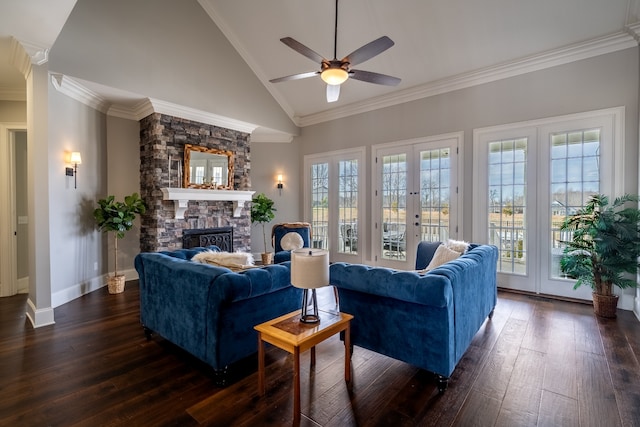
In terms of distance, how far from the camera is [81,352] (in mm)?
2727

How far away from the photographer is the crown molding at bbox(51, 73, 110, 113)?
399 cm

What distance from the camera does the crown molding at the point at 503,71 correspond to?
3875 millimetres

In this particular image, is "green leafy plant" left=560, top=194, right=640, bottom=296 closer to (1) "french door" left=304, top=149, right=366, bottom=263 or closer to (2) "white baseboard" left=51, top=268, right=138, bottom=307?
(1) "french door" left=304, top=149, right=366, bottom=263

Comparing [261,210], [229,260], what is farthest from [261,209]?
[229,260]

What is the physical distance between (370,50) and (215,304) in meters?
2.69

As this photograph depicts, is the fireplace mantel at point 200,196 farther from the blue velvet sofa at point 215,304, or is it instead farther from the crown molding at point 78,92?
the blue velvet sofa at point 215,304

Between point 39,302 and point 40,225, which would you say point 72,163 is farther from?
point 39,302

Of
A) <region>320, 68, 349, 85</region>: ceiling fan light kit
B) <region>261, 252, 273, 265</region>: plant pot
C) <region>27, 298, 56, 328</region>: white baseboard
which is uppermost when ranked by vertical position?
<region>320, 68, 349, 85</region>: ceiling fan light kit

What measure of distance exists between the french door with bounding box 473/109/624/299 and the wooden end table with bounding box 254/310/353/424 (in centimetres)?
367

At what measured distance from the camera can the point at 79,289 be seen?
446cm

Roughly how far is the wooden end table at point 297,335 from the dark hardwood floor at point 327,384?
0.17 metres

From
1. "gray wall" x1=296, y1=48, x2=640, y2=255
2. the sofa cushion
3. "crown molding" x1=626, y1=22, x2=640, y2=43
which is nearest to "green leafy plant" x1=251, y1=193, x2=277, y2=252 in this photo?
"gray wall" x1=296, y1=48, x2=640, y2=255

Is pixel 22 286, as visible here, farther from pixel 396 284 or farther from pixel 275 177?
pixel 396 284

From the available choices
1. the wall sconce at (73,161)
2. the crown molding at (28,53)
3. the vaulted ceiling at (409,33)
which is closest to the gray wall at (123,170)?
the wall sconce at (73,161)
